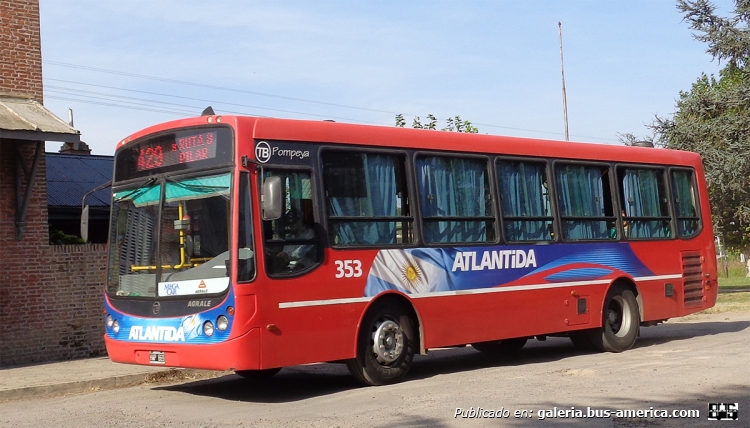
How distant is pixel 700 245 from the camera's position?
16219mm

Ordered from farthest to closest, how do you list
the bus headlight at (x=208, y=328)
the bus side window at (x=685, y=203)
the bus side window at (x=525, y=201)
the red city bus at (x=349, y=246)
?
the bus side window at (x=685, y=203) < the bus side window at (x=525, y=201) < the red city bus at (x=349, y=246) < the bus headlight at (x=208, y=328)

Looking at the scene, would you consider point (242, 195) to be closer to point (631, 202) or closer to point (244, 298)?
point (244, 298)

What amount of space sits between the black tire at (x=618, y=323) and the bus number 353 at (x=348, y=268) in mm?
4939

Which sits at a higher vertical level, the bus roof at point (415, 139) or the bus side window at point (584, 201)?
the bus roof at point (415, 139)

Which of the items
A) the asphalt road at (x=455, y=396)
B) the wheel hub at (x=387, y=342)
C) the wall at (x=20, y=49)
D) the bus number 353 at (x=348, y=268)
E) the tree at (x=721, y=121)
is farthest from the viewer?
the tree at (x=721, y=121)

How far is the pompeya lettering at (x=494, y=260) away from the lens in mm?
12297

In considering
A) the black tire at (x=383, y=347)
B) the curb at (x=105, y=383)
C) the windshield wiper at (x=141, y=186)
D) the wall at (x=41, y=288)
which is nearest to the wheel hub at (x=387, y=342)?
the black tire at (x=383, y=347)

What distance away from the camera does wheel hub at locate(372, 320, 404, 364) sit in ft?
36.5

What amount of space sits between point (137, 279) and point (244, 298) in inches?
66.9

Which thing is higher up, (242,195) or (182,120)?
(182,120)

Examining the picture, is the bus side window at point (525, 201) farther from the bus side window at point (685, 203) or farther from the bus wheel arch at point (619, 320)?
the bus side window at point (685, 203)

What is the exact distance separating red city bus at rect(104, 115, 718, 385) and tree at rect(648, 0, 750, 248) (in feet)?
51.8

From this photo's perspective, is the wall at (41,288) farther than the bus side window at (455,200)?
Yes

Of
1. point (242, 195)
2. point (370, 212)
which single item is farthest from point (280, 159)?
point (370, 212)
